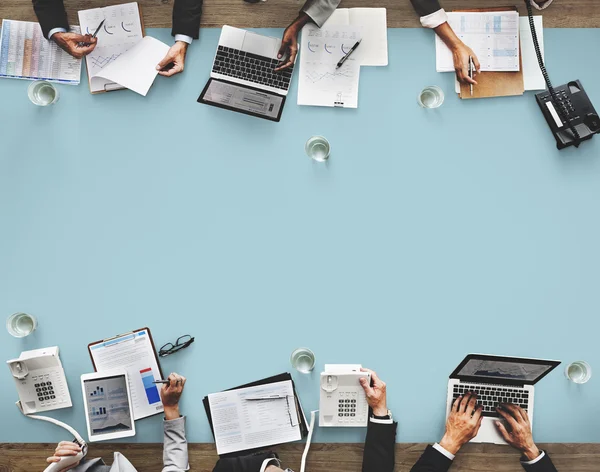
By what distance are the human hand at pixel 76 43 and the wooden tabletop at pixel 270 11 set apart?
0.14 m

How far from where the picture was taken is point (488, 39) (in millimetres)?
2617

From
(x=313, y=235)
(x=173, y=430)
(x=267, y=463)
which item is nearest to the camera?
(x=267, y=463)

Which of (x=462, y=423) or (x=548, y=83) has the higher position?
(x=548, y=83)

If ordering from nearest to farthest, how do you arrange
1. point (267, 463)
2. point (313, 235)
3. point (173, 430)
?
point (267, 463) → point (173, 430) → point (313, 235)

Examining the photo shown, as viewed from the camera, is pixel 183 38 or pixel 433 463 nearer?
pixel 433 463

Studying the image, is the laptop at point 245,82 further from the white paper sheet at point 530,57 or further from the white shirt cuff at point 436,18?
the white paper sheet at point 530,57

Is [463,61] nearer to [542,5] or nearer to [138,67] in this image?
[542,5]

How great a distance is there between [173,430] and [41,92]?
163 centimetres

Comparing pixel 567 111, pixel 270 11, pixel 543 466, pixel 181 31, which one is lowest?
pixel 543 466

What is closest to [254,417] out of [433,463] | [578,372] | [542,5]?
[433,463]

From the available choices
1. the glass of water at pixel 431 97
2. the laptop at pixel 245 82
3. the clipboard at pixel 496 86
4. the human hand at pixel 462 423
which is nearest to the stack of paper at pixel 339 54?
the laptop at pixel 245 82

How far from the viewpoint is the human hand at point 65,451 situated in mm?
2394

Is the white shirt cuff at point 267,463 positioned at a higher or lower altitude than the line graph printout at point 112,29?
lower

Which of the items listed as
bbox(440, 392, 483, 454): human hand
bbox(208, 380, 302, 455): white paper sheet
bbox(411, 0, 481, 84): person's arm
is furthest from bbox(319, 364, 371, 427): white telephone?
bbox(411, 0, 481, 84): person's arm
